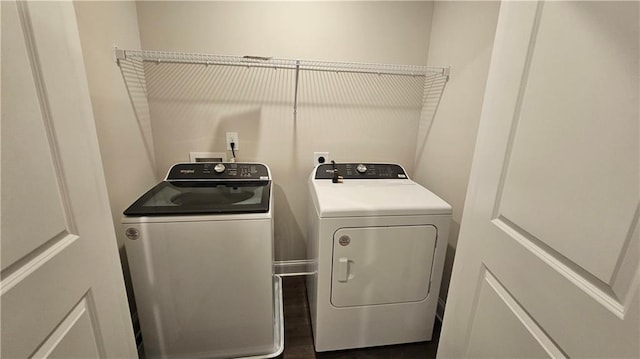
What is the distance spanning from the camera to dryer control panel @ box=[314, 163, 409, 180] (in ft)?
6.04

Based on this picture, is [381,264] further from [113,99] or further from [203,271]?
[113,99]

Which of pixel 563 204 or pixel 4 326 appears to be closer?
pixel 4 326

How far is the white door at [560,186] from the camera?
476mm

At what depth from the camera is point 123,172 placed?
144cm

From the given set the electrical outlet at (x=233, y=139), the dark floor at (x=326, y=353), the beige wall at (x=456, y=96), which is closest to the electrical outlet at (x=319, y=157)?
the electrical outlet at (x=233, y=139)

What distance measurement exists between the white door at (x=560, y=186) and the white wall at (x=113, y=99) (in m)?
1.61

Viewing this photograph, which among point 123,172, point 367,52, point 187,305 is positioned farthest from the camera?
point 367,52

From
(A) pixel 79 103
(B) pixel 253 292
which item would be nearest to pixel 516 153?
(A) pixel 79 103

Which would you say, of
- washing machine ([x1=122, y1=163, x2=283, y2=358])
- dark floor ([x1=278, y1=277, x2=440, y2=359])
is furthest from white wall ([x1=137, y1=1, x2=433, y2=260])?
dark floor ([x1=278, y1=277, x2=440, y2=359])

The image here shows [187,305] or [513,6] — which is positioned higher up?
[513,6]

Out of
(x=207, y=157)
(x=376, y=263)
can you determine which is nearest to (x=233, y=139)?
(x=207, y=157)

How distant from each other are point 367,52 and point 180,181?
5.07 feet

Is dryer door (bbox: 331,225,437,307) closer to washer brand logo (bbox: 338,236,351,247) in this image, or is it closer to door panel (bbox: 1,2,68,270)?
washer brand logo (bbox: 338,236,351,247)

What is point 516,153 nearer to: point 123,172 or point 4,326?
point 4,326
